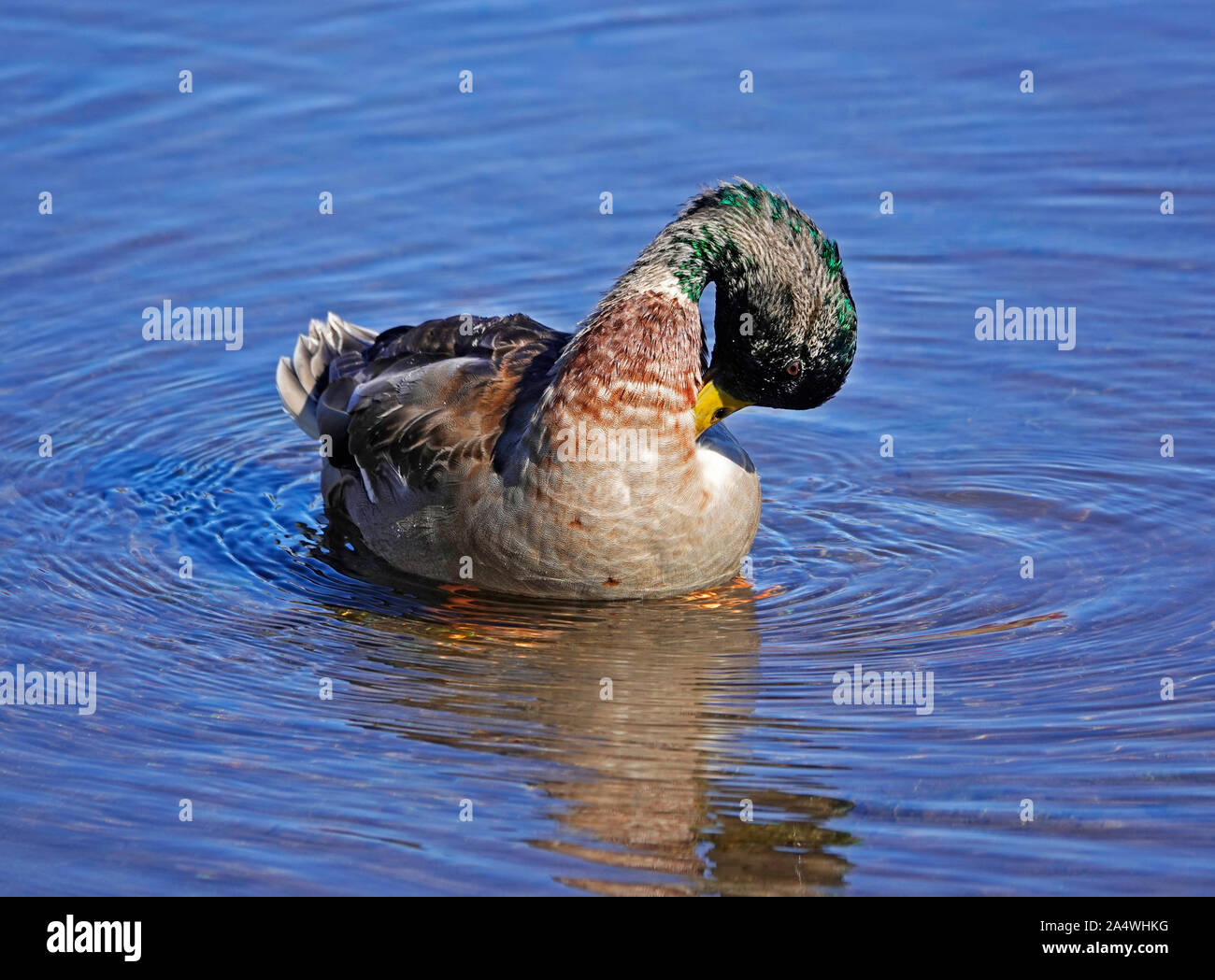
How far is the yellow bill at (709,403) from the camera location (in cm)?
798

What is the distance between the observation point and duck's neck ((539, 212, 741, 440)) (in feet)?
25.7

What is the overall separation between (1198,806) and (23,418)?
7.17 m

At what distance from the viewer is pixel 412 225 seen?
12.3 metres

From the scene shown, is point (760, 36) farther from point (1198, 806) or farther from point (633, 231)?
point (1198, 806)

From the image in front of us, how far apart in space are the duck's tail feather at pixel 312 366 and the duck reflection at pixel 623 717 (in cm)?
117

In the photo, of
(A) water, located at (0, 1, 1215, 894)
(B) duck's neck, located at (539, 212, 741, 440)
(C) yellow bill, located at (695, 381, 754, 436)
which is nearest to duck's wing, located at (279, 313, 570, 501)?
(B) duck's neck, located at (539, 212, 741, 440)

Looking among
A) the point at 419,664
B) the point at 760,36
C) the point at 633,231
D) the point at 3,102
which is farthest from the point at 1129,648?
the point at 3,102

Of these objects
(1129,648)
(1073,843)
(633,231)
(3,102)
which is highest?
(3,102)

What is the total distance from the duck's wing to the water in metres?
0.60
